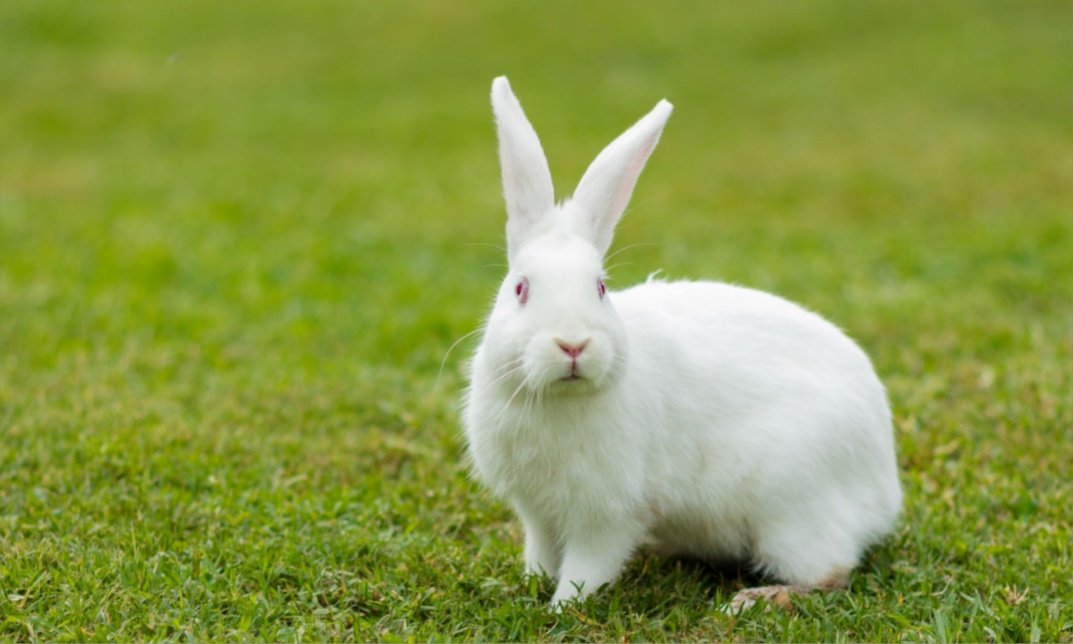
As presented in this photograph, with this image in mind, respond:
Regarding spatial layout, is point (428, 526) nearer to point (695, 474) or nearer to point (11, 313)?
point (695, 474)

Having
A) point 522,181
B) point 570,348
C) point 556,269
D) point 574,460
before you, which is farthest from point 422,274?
point 570,348

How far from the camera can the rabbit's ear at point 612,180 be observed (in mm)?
3891

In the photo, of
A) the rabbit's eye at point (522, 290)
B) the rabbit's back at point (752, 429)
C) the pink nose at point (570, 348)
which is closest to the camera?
the pink nose at point (570, 348)

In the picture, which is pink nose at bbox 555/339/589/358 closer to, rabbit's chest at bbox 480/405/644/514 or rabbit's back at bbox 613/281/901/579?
rabbit's chest at bbox 480/405/644/514

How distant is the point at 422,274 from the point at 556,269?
456 centimetres

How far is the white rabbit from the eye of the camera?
3742 mm

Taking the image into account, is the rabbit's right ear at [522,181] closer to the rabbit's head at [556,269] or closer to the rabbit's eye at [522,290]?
the rabbit's head at [556,269]

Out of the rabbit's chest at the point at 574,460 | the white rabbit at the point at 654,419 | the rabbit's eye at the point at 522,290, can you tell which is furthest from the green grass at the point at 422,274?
the rabbit's eye at the point at 522,290

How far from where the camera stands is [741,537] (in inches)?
162

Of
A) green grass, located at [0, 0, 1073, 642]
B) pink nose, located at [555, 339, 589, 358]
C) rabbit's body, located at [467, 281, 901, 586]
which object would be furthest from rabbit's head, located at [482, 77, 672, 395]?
green grass, located at [0, 0, 1073, 642]

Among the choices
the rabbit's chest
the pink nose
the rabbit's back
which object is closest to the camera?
the pink nose

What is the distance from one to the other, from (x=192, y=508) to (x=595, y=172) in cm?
191

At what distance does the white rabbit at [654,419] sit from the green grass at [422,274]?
0.21m

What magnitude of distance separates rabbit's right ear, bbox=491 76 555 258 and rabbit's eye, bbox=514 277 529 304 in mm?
210
